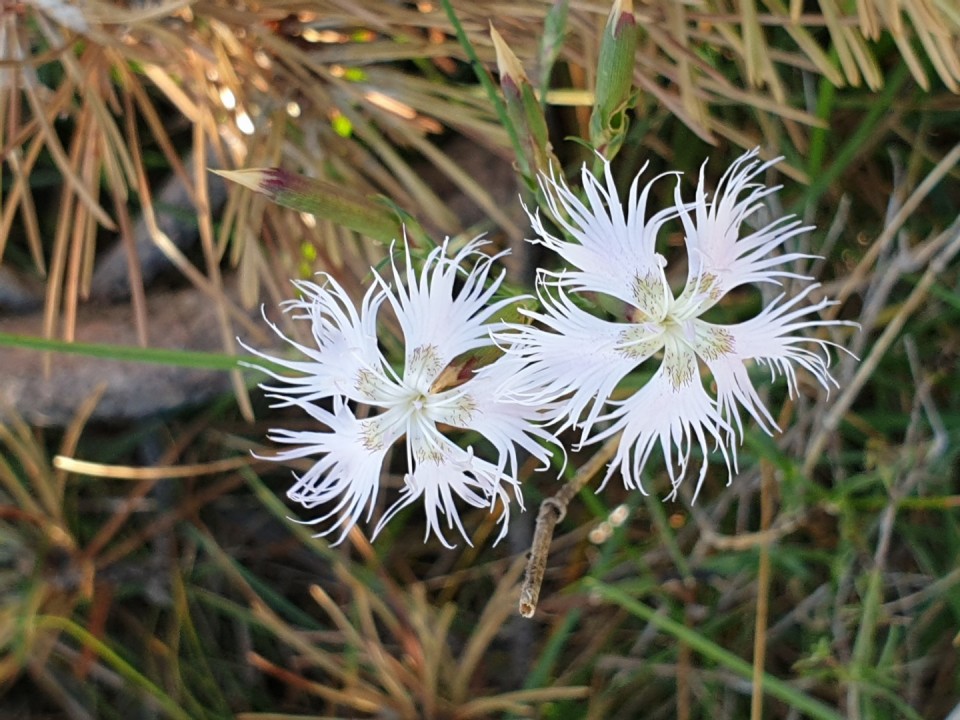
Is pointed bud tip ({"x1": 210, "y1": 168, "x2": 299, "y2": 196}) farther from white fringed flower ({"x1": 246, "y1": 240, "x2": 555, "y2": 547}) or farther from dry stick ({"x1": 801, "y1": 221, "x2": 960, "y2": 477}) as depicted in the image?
dry stick ({"x1": 801, "y1": 221, "x2": 960, "y2": 477})

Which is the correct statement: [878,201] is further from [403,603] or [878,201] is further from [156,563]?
[156,563]

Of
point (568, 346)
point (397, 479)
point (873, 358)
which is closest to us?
point (568, 346)

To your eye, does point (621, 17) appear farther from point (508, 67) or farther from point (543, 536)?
point (543, 536)

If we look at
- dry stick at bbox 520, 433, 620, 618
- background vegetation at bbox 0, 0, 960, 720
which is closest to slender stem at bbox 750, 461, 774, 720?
background vegetation at bbox 0, 0, 960, 720

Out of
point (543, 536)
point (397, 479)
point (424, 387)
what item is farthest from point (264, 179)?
point (397, 479)

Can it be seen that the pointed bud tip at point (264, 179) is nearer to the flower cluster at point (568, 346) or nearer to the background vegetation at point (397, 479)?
the flower cluster at point (568, 346)

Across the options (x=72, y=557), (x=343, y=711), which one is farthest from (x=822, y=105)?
(x=72, y=557)
